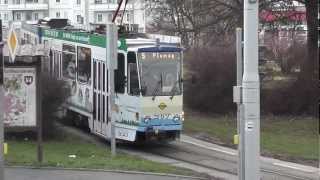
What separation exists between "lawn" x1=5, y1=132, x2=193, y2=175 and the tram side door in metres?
0.82

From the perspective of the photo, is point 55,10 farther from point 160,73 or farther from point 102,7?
point 160,73

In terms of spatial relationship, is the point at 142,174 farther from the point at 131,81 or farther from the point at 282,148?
the point at 282,148

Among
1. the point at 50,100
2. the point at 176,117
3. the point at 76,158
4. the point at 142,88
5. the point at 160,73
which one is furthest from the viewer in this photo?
the point at 50,100

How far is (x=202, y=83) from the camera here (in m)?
32.3

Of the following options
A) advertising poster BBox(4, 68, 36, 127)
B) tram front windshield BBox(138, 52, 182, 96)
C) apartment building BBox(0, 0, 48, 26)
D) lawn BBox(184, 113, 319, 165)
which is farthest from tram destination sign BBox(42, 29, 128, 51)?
apartment building BBox(0, 0, 48, 26)

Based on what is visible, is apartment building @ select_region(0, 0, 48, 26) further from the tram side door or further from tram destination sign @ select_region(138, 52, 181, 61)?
tram destination sign @ select_region(138, 52, 181, 61)

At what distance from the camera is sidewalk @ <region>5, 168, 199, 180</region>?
13.9m

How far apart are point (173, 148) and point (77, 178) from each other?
7.40m

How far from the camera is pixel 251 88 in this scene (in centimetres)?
1048

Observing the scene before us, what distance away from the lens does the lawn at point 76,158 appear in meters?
15.4

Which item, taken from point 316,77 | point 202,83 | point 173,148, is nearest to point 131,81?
point 173,148

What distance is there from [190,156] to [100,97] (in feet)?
11.1

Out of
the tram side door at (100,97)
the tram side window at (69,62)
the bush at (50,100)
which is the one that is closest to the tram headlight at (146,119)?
the tram side door at (100,97)

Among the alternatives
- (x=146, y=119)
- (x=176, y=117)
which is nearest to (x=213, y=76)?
(x=176, y=117)
